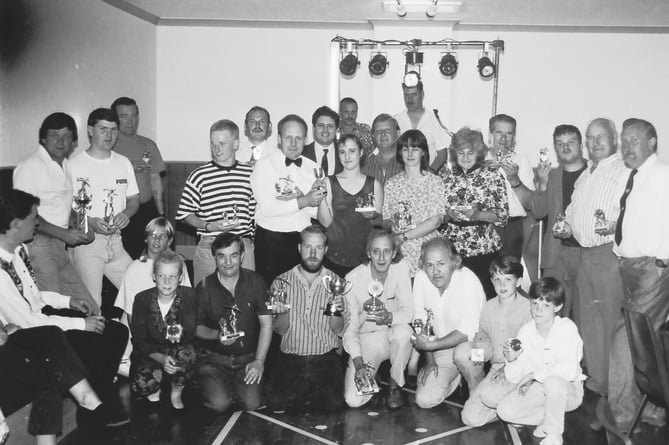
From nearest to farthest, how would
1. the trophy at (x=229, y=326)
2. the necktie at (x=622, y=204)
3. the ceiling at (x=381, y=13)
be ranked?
the necktie at (x=622, y=204) < the trophy at (x=229, y=326) < the ceiling at (x=381, y=13)

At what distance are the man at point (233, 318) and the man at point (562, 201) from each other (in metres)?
2.24

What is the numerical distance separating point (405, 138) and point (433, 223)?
664mm

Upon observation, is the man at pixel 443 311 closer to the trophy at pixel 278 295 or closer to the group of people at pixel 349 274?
the group of people at pixel 349 274

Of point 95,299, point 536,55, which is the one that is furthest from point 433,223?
point 536,55

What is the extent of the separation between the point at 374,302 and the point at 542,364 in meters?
1.15

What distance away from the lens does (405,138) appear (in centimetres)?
525

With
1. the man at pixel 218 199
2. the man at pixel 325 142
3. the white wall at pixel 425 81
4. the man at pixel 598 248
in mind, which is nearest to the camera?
the man at pixel 598 248

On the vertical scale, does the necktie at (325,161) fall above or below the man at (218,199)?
above

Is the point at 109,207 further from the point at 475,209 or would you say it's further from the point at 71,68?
the point at 475,209

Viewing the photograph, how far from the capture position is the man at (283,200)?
516 centimetres

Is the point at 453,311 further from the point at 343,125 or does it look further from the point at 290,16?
the point at 290,16

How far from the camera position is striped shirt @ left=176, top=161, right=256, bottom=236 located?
17.1 feet

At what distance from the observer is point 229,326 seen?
15.5 ft

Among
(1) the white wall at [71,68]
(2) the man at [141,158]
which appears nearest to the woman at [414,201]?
(2) the man at [141,158]
